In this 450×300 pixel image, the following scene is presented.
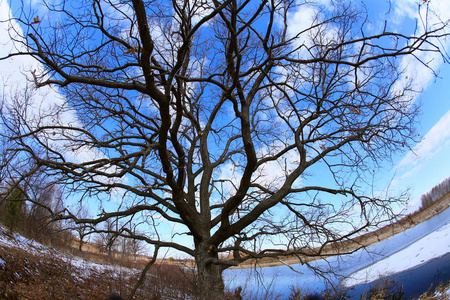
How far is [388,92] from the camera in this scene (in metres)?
6.51

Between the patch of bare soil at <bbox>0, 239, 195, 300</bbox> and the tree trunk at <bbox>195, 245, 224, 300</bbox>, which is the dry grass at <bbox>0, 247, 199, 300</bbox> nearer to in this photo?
the patch of bare soil at <bbox>0, 239, 195, 300</bbox>

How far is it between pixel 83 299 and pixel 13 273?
1960 millimetres

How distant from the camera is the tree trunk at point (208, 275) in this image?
6520 millimetres

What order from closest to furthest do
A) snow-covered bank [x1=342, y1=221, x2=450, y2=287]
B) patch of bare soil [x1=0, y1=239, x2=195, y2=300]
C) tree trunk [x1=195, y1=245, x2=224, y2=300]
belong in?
1. tree trunk [x1=195, y1=245, x2=224, y2=300]
2. patch of bare soil [x1=0, y1=239, x2=195, y2=300]
3. snow-covered bank [x1=342, y1=221, x2=450, y2=287]

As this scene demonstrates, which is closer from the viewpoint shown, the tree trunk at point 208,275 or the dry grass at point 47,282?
the tree trunk at point 208,275

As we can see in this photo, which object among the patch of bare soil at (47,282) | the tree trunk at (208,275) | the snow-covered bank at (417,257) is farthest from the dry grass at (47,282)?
the snow-covered bank at (417,257)

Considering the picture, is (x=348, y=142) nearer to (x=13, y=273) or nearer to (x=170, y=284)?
(x=13, y=273)

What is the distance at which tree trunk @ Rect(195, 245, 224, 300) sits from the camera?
21.4ft

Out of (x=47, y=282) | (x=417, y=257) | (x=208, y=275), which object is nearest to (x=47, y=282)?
(x=47, y=282)

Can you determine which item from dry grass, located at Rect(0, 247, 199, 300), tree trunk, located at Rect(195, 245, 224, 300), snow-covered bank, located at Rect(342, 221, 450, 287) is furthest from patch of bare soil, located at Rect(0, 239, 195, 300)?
snow-covered bank, located at Rect(342, 221, 450, 287)

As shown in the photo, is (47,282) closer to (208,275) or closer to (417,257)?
(208,275)

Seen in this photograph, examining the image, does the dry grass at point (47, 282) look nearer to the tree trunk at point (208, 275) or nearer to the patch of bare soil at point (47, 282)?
the patch of bare soil at point (47, 282)

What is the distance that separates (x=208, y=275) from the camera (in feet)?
22.2

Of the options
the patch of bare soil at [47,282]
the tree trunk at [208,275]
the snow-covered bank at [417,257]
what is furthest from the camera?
the snow-covered bank at [417,257]
